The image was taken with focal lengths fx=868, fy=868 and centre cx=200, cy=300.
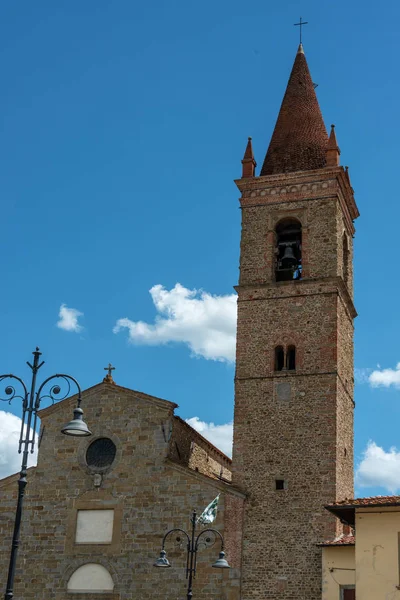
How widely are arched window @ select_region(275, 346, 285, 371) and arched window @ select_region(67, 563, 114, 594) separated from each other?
817 cm

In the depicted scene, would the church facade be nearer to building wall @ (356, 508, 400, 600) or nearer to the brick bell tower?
the brick bell tower

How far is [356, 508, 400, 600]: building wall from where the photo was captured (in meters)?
18.6

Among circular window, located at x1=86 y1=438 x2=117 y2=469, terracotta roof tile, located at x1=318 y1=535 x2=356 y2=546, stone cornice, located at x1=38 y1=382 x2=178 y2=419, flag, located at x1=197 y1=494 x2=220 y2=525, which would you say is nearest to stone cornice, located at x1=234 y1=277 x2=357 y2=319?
stone cornice, located at x1=38 y1=382 x2=178 y2=419

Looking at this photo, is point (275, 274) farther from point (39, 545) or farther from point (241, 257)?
point (39, 545)

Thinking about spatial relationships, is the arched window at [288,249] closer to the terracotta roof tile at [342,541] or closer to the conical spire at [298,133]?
the conical spire at [298,133]

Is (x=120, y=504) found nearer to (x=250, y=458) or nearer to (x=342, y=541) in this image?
(x=250, y=458)

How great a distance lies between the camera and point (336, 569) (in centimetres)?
2295

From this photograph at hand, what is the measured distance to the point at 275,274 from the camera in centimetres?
2914

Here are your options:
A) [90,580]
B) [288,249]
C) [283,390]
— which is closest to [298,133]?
[288,249]

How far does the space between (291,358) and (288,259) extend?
11.4 feet

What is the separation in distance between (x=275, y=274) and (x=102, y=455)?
8.23m

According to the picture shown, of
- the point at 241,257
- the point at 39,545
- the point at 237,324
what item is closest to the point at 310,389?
the point at 237,324

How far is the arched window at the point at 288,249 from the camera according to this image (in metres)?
29.1

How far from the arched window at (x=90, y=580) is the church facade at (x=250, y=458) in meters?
0.03
